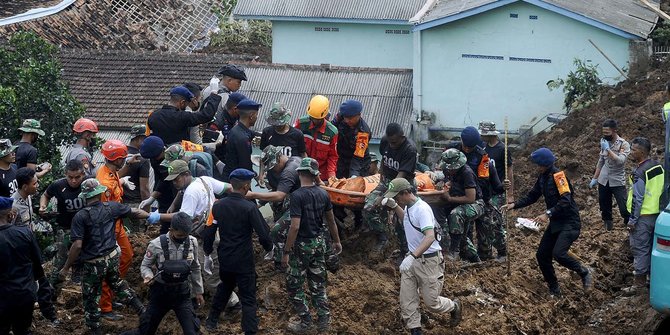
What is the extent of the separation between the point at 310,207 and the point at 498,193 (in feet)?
10.8

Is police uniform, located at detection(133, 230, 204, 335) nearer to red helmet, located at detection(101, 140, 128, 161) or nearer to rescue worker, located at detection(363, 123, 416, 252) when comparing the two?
red helmet, located at detection(101, 140, 128, 161)

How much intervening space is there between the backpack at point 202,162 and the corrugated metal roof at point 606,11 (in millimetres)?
A: 14253

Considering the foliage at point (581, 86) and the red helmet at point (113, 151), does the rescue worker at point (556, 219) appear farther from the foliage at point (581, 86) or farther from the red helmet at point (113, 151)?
the foliage at point (581, 86)

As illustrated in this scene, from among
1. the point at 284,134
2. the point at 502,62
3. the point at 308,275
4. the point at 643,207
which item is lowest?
the point at 308,275

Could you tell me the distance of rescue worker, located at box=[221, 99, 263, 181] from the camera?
13719 millimetres

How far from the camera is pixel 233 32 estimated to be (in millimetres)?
37688

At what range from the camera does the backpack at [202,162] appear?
1334 centimetres

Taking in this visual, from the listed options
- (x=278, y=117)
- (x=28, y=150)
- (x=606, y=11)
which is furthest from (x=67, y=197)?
(x=606, y=11)

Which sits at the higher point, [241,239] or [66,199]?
[66,199]

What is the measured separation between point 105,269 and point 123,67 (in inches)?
763

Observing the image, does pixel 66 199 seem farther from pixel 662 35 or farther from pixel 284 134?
pixel 662 35

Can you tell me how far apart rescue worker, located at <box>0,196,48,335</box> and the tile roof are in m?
16.2

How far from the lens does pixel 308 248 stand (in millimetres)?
12578

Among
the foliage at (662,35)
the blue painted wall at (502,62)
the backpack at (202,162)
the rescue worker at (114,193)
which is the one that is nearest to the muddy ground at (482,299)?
the rescue worker at (114,193)
